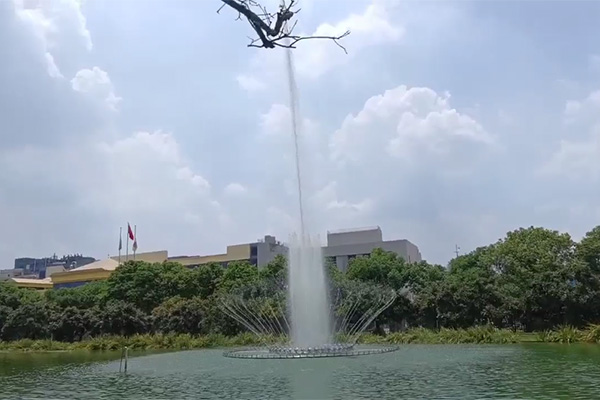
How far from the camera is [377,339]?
104 feet

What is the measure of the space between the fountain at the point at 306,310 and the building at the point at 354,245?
33059mm

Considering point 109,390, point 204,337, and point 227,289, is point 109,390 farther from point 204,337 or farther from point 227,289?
point 227,289

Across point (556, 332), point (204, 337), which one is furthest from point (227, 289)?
point (556, 332)

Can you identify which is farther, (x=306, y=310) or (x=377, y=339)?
(x=377, y=339)

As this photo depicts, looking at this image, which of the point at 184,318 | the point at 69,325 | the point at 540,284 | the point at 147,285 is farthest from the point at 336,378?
the point at 147,285

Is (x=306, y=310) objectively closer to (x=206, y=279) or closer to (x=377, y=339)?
(x=377, y=339)

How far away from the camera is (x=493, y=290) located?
1351 inches

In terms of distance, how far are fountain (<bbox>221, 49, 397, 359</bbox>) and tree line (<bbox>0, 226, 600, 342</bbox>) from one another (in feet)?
4.70

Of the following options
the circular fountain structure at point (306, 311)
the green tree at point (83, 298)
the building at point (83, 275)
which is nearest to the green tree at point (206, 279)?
the green tree at point (83, 298)

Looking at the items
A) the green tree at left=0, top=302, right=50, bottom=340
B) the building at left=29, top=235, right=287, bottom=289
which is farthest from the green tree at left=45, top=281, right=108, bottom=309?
the building at left=29, top=235, right=287, bottom=289

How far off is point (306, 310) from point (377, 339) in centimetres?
857

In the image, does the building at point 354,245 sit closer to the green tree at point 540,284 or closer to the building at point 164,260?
the building at point 164,260

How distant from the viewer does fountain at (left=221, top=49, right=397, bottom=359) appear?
2373 centimetres

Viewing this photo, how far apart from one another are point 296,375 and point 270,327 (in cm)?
1910
